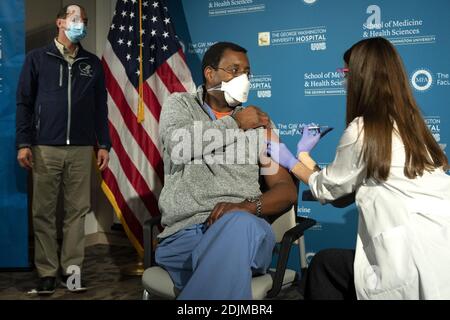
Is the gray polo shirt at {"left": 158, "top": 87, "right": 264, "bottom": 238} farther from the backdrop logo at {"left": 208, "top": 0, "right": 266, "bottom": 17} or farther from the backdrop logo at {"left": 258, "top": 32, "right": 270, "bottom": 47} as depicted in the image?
the backdrop logo at {"left": 208, "top": 0, "right": 266, "bottom": 17}

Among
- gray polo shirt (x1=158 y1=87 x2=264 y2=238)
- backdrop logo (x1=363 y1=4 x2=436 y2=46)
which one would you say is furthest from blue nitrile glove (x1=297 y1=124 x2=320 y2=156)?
backdrop logo (x1=363 y1=4 x2=436 y2=46)

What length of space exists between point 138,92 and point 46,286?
1.48 meters

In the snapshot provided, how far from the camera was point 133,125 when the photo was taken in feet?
11.7

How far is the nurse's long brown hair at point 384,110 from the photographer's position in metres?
1.54

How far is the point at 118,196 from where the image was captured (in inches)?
141

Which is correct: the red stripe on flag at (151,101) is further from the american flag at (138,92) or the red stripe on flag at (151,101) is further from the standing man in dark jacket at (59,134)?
the standing man in dark jacket at (59,134)

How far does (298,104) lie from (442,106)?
0.99 metres

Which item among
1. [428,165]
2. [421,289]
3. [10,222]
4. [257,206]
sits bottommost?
[10,222]

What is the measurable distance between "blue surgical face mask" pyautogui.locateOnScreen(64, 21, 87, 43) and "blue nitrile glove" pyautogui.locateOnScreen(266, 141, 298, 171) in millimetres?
1602

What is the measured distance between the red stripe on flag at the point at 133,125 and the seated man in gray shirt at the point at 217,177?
133 cm

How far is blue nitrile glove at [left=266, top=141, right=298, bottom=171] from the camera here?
2.11 metres

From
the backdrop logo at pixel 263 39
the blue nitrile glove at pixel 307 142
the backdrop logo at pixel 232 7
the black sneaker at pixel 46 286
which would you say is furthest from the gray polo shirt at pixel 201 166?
the backdrop logo at pixel 232 7

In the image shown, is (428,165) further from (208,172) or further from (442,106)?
(442,106)

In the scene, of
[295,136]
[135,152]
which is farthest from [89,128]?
[295,136]
